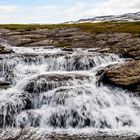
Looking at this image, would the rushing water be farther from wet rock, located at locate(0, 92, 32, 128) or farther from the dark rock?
the dark rock

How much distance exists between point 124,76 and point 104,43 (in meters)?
24.9

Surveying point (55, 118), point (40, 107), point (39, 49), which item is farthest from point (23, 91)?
point (39, 49)

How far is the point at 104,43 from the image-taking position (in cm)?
6141

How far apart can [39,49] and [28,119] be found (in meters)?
28.5

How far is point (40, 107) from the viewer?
34625 mm

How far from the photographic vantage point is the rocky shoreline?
36.9 metres

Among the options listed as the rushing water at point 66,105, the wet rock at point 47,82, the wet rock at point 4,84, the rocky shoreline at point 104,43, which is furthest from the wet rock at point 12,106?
the rocky shoreline at point 104,43

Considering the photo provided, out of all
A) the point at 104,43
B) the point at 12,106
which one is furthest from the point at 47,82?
the point at 104,43

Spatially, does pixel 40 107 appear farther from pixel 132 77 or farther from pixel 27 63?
pixel 27 63

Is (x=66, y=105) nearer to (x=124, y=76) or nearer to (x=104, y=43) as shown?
(x=124, y=76)

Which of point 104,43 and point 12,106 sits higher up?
point 104,43

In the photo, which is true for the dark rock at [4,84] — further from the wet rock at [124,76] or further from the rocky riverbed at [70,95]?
the wet rock at [124,76]

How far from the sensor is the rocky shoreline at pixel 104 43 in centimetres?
3688

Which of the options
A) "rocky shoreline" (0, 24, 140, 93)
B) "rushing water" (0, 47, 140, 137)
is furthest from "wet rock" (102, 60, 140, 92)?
"rushing water" (0, 47, 140, 137)
